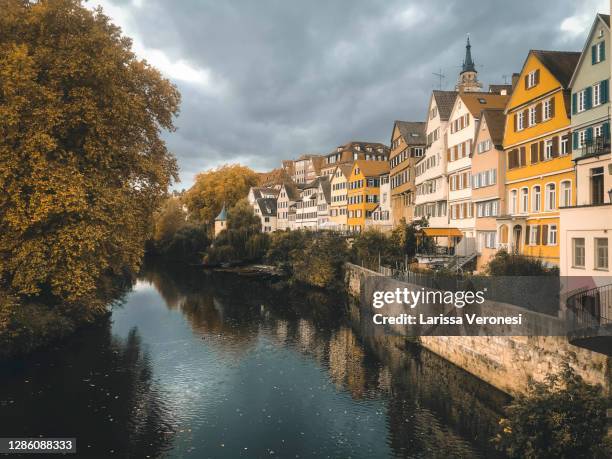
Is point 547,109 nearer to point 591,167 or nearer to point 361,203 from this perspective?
point 591,167

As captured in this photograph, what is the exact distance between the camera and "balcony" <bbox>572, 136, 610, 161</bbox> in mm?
20917

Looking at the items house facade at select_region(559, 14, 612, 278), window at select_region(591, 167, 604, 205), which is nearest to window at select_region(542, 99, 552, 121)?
house facade at select_region(559, 14, 612, 278)

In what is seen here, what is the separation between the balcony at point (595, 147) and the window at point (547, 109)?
16.1ft

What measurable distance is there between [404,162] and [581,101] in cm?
2793

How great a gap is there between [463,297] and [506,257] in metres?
4.22

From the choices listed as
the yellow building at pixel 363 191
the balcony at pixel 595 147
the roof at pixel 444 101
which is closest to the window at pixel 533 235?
the balcony at pixel 595 147

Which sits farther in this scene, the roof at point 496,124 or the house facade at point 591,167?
the roof at point 496,124

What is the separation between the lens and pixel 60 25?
2075 cm

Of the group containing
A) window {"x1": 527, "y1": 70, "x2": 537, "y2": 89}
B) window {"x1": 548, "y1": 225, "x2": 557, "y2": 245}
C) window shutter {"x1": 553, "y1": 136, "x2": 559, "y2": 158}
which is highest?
window {"x1": 527, "y1": 70, "x2": 537, "y2": 89}

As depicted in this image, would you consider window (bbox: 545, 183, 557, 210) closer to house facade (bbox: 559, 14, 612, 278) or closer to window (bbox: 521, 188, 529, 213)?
window (bbox: 521, 188, 529, 213)

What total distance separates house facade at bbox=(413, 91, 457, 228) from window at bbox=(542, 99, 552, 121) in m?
13.1

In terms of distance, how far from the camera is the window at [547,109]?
2725cm

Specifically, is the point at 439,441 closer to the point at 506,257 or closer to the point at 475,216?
the point at 506,257
